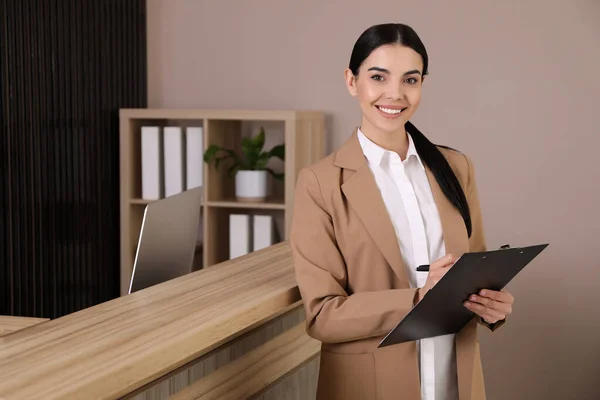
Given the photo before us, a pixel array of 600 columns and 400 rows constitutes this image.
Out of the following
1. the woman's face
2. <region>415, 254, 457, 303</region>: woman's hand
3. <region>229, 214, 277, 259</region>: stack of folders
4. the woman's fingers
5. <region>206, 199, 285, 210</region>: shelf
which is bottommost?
<region>229, 214, 277, 259</region>: stack of folders

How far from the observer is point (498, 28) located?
13.7 feet

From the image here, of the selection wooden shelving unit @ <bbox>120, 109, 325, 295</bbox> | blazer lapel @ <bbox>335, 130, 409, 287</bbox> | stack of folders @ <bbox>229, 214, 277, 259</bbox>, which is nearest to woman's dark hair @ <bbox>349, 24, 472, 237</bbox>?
blazer lapel @ <bbox>335, 130, 409, 287</bbox>

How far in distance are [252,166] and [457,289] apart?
2886mm

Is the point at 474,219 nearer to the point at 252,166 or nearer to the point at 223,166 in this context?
the point at 252,166

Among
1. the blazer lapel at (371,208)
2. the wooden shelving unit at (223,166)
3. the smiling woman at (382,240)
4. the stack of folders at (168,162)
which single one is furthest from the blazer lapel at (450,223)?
the stack of folders at (168,162)

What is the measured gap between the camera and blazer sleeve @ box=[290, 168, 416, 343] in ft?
5.72

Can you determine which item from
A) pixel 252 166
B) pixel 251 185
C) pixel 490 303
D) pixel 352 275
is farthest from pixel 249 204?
pixel 490 303

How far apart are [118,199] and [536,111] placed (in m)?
2.36

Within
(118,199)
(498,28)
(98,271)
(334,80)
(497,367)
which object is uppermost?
(498,28)

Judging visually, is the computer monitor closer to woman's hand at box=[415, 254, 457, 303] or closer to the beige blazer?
the beige blazer

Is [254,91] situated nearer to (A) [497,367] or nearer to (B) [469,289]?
(A) [497,367]

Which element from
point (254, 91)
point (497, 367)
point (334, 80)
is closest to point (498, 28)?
point (334, 80)

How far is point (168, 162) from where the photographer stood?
4.57 m

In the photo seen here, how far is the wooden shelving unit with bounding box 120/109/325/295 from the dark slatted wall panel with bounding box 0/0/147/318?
0.12 meters
